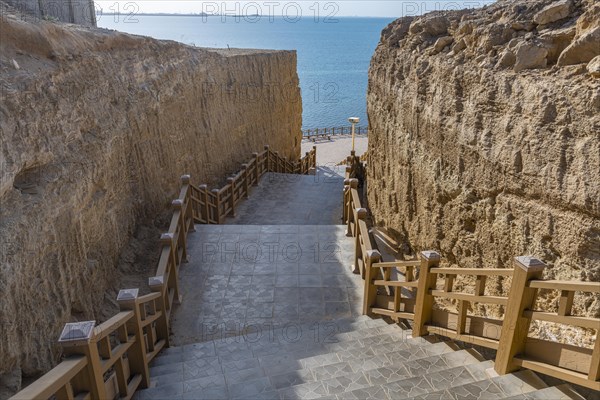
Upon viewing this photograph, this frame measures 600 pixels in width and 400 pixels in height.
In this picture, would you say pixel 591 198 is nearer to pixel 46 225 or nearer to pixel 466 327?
pixel 466 327

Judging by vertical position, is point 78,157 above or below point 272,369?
above

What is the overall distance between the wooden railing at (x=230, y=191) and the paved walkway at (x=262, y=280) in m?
1.02

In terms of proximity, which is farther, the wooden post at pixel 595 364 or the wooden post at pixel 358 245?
the wooden post at pixel 358 245

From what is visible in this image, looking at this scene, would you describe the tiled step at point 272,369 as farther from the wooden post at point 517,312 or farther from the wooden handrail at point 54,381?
the wooden handrail at point 54,381

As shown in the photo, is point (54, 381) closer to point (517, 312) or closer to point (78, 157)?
point (517, 312)

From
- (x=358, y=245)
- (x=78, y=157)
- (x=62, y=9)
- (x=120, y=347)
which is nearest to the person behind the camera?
(x=120, y=347)

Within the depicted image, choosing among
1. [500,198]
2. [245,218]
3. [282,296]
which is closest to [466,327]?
[500,198]

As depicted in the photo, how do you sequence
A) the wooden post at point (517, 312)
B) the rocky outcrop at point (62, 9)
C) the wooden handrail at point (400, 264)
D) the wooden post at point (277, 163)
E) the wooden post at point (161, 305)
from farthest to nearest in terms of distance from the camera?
the wooden post at point (277, 163)
the rocky outcrop at point (62, 9)
the wooden post at point (161, 305)
the wooden handrail at point (400, 264)
the wooden post at point (517, 312)

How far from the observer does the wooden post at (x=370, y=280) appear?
20.1ft

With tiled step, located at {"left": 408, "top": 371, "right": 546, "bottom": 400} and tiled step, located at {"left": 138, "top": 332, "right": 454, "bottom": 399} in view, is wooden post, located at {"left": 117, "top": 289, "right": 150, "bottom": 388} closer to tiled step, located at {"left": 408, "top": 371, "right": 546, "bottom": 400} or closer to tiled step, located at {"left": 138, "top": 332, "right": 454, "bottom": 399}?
tiled step, located at {"left": 138, "top": 332, "right": 454, "bottom": 399}

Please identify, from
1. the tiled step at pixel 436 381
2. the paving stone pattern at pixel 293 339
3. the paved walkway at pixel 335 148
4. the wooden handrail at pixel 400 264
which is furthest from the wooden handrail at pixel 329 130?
the tiled step at pixel 436 381

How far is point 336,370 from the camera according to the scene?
15.3ft

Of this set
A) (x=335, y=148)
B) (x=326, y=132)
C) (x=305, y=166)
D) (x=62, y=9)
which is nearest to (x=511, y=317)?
(x=62, y=9)

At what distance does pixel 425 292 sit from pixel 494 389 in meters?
1.26
